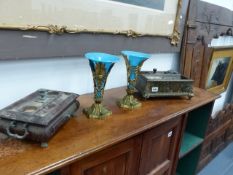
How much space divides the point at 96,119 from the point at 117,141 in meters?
0.14

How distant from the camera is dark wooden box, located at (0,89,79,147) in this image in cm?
62

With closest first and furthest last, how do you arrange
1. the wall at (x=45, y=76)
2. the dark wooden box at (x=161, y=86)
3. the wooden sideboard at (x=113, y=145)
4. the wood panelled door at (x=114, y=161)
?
the wooden sideboard at (x=113, y=145), the wood panelled door at (x=114, y=161), the wall at (x=45, y=76), the dark wooden box at (x=161, y=86)

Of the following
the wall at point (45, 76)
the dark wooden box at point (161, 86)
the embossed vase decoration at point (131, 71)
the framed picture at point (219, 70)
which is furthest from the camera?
the framed picture at point (219, 70)

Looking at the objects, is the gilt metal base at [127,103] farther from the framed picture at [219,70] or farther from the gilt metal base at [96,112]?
the framed picture at [219,70]

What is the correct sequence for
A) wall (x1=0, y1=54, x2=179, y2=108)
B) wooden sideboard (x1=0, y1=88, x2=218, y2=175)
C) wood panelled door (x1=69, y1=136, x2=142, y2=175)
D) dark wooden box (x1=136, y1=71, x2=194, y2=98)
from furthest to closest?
dark wooden box (x1=136, y1=71, x2=194, y2=98) < wall (x1=0, y1=54, x2=179, y2=108) < wood panelled door (x1=69, y1=136, x2=142, y2=175) < wooden sideboard (x1=0, y1=88, x2=218, y2=175)

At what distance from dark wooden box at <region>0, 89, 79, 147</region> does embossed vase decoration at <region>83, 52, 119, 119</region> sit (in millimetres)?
114

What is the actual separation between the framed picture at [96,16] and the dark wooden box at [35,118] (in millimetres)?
258

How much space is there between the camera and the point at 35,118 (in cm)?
63

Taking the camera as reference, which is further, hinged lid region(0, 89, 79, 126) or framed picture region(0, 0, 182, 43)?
framed picture region(0, 0, 182, 43)

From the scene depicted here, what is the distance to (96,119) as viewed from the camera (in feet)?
2.74

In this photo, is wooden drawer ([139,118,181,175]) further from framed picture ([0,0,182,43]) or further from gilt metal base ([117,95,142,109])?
framed picture ([0,0,182,43])

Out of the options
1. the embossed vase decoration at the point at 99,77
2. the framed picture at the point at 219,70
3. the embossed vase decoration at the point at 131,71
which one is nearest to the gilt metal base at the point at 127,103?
the embossed vase decoration at the point at 131,71

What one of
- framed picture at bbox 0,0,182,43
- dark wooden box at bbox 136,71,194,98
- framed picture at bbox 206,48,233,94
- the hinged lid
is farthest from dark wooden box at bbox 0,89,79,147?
framed picture at bbox 206,48,233,94

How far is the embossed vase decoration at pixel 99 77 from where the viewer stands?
2.58 ft
